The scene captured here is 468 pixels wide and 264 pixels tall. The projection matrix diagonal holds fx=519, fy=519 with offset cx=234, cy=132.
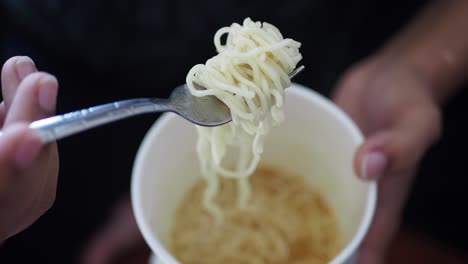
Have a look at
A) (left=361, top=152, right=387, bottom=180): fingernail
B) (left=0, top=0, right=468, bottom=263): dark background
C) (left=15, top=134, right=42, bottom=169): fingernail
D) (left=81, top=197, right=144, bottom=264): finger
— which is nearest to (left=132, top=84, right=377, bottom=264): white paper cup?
(left=361, top=152, right=387, bottom=180): fingernail

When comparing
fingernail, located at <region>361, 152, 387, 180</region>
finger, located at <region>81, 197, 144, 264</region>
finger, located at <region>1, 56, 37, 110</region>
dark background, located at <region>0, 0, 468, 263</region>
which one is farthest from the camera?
finger, located at <region>81, 197, 144, 264</region>

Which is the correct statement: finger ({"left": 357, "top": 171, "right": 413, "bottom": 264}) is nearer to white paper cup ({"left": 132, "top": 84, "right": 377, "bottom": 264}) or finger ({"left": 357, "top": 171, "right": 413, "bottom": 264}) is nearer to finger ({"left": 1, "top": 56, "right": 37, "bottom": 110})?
white paper cup ({"left": 132, "top": 84, "right": 377, "bottom": 264})

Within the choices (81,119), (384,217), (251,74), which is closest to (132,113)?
(81,119)

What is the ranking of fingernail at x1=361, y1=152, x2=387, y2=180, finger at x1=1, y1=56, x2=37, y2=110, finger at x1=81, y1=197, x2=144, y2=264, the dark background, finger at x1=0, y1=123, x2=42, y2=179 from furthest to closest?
finger at x1=81, y1=197, x2=144, y2=264 < the dark background < fingernail at x1=361, y1=152, x2=387, y2=180 < finger at x1=1, y1=56, x2=37, y2=110 < finger at x1=0, y1=123, x2=42, y2=179

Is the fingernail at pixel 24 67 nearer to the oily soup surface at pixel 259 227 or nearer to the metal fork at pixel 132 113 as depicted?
the metal fork at pixel 132 113

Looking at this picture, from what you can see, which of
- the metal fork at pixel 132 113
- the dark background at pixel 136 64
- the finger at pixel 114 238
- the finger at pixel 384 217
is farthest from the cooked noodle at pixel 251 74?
the finger at pixel 114 238

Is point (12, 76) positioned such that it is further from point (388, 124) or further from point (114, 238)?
point (114, 238)
